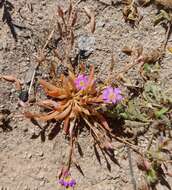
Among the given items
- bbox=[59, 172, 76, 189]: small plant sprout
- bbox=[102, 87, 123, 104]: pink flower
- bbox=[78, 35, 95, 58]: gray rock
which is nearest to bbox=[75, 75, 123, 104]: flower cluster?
bbox=[102, 87, 123, 104]: pink flower

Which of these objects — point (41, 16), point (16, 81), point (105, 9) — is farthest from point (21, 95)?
point (105, 9)

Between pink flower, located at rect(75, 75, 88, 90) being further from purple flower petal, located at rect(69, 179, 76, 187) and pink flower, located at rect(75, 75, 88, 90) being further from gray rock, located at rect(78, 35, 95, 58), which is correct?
purple flower petal, located at rect(69, 179, 76, 187)

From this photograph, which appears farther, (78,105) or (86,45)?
(86,45)

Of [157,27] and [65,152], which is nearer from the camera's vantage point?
[65,152]

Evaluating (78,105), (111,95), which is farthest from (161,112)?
(78,105)

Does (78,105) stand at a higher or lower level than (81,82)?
lower

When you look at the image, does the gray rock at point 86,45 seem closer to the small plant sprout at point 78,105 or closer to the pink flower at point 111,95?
the small plant sprout at point 78,105

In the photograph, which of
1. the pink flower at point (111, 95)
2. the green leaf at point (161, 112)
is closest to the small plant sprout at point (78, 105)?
the pink flower at point (111, 95)

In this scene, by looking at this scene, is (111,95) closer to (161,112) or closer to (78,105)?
(78,105)

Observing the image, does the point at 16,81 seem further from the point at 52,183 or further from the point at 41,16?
the point at 52,183
